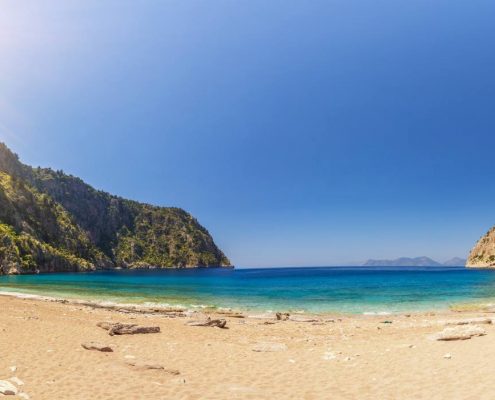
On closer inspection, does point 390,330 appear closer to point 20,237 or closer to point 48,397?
point 48,397

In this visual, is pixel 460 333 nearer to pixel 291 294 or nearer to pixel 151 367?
pixel 151 367

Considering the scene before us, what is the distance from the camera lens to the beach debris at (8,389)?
32.5 ft

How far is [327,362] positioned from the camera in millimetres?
15398

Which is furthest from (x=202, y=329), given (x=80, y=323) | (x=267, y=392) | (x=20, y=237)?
(x=20, y=237)

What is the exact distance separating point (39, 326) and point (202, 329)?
32.5ft

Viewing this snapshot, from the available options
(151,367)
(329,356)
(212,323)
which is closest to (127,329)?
(212,323)

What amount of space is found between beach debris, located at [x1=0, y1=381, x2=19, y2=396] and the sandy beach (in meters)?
0.33

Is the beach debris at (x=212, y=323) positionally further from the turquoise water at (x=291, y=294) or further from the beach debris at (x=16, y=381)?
the turquoise water at (x=291, y=294)

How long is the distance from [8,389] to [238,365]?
323 inches

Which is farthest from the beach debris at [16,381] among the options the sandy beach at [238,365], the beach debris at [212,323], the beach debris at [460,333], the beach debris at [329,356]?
the beach debris at [460,333]

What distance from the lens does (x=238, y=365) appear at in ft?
49.7

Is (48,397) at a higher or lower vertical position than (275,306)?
higher

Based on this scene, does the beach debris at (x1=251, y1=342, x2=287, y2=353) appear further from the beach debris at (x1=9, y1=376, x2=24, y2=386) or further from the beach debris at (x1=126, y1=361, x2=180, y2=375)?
the beach debris at (x1=9, y1=376, x2=24, y2=386)

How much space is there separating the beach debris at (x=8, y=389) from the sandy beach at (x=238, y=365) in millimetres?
327
